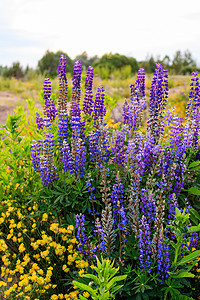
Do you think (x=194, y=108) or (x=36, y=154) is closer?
(x=36, y=154)

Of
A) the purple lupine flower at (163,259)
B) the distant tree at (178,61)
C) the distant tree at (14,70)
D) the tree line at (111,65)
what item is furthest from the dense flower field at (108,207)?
the distant tree at (178,61)

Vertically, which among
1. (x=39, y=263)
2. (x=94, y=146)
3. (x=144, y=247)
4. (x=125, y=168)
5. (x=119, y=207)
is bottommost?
(x=39, y=263)

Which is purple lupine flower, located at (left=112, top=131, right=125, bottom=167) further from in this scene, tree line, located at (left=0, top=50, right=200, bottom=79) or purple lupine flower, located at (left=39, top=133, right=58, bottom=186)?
tree line, located at (left=0, top=50, right=200, bottom=79)

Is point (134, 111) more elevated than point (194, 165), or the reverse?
point (134, 111)

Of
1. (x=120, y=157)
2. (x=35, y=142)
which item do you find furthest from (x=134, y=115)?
(x=35, y=142)

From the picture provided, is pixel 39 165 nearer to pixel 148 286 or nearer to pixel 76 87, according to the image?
pixel 76 87

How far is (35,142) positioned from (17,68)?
26172 mm

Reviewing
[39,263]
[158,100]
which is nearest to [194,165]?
[158,100]

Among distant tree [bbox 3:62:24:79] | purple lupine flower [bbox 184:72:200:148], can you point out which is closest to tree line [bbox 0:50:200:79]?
distant tree [bbox 3:62:24:79]

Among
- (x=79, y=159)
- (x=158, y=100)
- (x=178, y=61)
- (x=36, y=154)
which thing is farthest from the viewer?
(x=178, y=61)

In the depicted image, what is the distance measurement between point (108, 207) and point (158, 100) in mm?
1989

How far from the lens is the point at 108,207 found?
106 inches

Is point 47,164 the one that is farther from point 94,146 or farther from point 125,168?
point 125,168

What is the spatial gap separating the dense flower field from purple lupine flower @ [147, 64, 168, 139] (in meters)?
0.02
